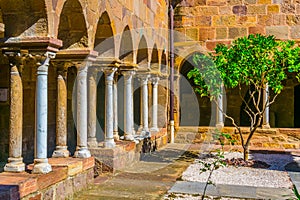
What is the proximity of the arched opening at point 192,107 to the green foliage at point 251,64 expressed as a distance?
5451 mm

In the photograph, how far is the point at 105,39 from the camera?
6461 millimetres

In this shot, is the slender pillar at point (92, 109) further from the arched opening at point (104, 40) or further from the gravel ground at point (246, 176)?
the gravel ground at point (246, 176)

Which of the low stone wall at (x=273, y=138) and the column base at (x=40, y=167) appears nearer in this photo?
the column base at (x=40, y=167)

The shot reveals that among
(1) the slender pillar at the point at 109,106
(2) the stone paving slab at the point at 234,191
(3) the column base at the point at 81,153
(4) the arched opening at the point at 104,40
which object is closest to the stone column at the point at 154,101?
(1) the slender pillar at the point at 109,106

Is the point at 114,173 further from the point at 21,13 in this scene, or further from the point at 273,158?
the point at 273,158

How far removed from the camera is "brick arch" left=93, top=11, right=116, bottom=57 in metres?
6.40

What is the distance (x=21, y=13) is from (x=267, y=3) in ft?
25.0

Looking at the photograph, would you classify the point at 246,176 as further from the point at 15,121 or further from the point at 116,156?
the point at 15,121

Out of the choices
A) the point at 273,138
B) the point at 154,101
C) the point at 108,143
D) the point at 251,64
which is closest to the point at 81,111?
the point at 108,143

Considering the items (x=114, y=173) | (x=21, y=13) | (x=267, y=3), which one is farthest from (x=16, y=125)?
(x=267, y=3)

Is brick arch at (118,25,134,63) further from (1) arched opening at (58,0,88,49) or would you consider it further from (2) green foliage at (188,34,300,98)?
→ (1) arched opening at (58,0,88,49)

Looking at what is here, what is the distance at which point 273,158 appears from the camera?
8.67 m

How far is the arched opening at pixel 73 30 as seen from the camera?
534cm

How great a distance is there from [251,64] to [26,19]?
4.04m
